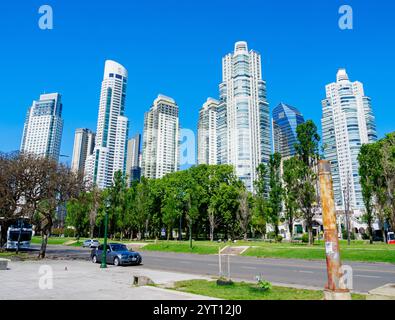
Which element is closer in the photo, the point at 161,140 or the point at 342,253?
the point at 342,253

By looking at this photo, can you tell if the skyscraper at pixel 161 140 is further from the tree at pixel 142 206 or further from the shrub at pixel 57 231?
the shrub at pixel 57 231

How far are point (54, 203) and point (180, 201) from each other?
3783cm

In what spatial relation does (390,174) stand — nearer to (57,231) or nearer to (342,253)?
(342,253)

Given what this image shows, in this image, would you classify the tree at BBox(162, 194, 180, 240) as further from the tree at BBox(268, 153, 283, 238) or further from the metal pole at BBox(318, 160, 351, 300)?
the metal pole at BBox(318, 160, 351, 300)

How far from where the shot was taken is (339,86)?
511 ft

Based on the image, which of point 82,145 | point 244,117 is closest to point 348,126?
point 244,117

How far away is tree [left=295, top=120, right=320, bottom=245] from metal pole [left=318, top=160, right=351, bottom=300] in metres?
33.6

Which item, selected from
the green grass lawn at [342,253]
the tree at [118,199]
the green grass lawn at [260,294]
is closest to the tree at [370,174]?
the green grass lawn at [342,253]

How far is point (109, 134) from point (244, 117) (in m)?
83.0

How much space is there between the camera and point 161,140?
94750mm

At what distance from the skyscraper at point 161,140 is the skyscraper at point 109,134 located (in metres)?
56.9
